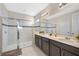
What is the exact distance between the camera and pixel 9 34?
2922 mm

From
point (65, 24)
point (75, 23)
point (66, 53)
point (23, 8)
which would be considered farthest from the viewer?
point (23, 8)

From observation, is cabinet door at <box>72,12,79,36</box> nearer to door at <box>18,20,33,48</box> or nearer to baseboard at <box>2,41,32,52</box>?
door at <box>18,20,33,48</box>

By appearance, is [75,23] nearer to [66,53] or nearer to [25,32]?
[66,53]

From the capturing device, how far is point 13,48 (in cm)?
298

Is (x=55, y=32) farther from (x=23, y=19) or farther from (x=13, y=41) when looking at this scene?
(x=13, y=41)

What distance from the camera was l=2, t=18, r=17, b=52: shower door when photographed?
279cm

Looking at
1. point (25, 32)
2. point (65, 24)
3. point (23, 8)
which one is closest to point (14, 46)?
point (25, 32)

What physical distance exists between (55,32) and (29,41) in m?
1.12

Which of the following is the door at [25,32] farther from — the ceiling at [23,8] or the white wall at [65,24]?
the white wall at [65,24]

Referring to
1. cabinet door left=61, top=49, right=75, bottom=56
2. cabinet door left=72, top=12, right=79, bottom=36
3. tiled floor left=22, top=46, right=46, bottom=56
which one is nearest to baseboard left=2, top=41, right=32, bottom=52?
tiled floor left=22, top=46, right=46, bottom=56

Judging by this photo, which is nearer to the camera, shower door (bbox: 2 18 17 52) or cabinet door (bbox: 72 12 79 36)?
cabinet door (bbox: 72 12 79 36)

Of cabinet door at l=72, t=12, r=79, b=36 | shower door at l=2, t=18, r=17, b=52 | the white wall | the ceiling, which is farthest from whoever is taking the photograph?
shower door at l=2, t=18, r=17, b=52

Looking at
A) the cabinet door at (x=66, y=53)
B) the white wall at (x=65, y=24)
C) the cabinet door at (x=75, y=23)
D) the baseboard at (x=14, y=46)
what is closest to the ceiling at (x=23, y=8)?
the white wall at (x=65, y=24)

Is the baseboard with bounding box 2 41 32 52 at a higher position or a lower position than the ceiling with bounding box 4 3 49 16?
lower
